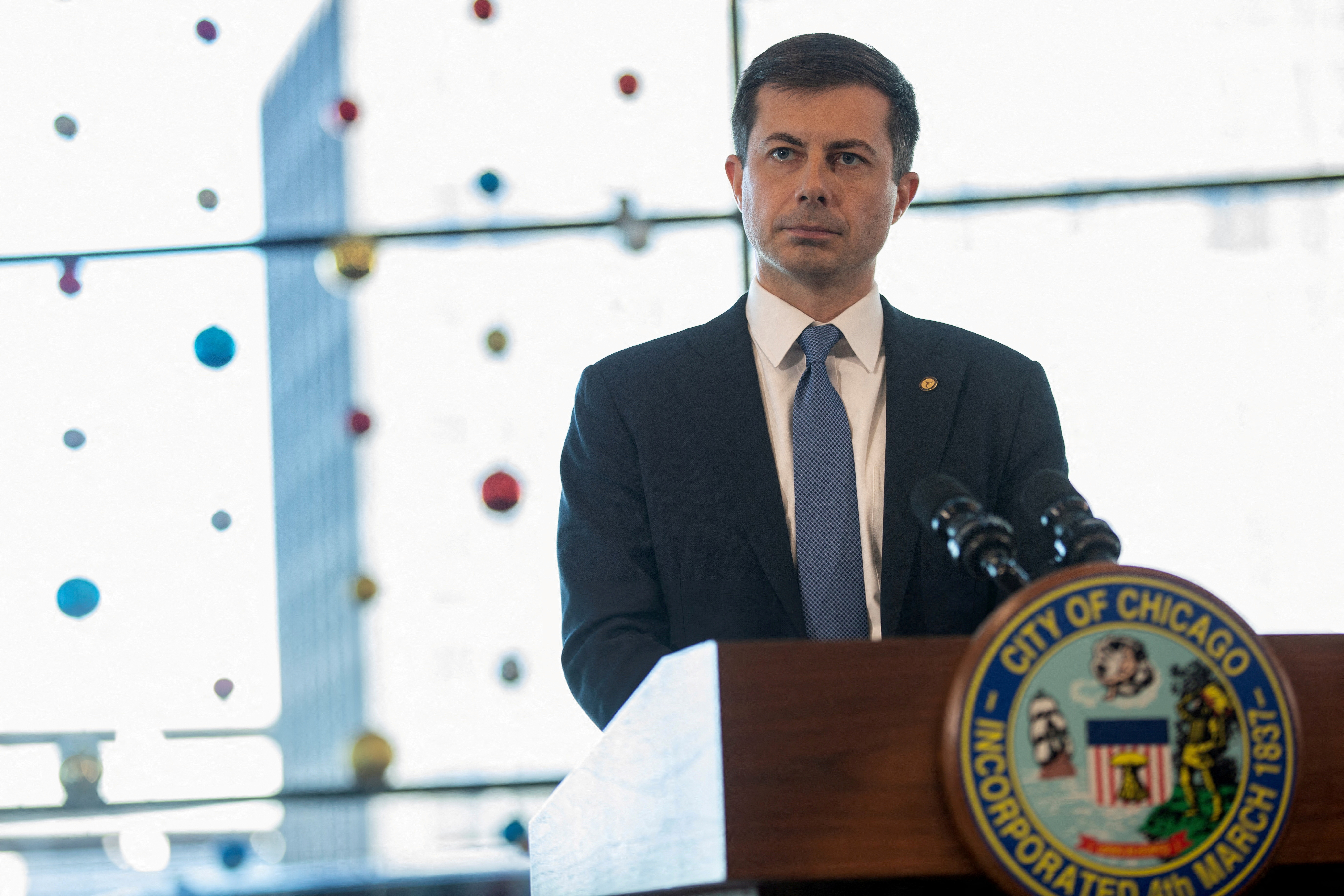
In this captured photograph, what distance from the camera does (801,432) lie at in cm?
171

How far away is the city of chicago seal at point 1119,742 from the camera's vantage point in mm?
878

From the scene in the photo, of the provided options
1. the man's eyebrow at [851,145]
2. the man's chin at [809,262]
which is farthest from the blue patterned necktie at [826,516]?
the man's eyebrow at [851,145]

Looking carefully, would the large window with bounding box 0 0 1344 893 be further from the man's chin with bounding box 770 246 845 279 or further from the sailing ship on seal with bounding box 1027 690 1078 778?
the sailing ship on seal with bounding box 1027 690 1078 778

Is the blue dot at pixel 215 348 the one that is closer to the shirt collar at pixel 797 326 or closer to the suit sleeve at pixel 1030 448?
the shirt collar at pixel 797 326

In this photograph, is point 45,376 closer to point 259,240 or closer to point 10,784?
point 259,240

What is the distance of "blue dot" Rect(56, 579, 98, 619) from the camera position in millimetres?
Answer: 2977

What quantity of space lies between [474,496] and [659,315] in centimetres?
54

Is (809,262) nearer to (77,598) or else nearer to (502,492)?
(502,492)

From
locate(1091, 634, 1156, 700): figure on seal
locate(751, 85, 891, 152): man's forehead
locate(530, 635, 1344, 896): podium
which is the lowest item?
locate(530, 635, 1344, 896): podium

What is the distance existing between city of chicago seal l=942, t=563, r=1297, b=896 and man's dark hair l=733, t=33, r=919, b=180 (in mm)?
1068

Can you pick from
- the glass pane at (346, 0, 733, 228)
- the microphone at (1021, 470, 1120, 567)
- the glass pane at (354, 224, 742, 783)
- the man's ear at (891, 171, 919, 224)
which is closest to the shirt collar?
the man's ear at (891, 171, 919, 224)

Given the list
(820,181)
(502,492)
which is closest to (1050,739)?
(820,181)

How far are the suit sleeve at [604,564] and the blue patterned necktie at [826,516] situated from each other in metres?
Result: 0.18

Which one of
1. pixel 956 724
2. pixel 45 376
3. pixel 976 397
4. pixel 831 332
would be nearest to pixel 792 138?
pixel 831 332
